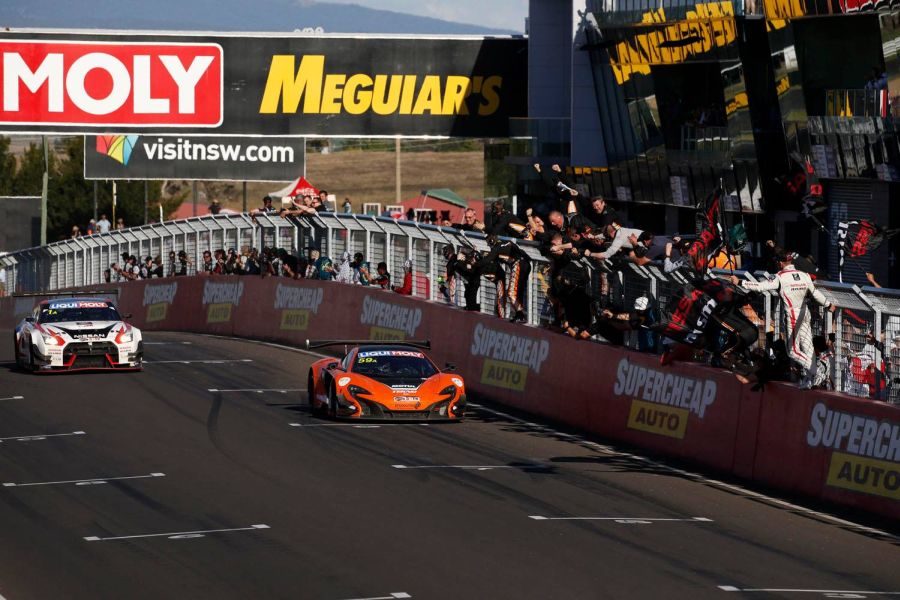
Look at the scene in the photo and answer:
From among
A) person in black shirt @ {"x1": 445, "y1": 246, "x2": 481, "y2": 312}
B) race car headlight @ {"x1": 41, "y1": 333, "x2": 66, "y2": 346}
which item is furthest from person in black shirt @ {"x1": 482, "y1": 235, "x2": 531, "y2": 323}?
race car headlight @ {"x1": 41, "y1": 333, "x2": 66, "y2": 346}

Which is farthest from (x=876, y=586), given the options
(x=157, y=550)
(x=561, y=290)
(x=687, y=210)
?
(x=687, y=210)

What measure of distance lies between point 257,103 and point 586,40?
1113 centimetres

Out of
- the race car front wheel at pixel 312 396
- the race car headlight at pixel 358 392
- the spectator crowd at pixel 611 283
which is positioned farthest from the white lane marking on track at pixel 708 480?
the race car front wheel at pixel 312 396

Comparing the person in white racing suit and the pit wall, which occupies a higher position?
the person in white racing suit

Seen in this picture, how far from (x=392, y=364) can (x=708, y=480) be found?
638 centimetres

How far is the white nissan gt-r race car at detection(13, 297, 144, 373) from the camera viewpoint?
2795 cm

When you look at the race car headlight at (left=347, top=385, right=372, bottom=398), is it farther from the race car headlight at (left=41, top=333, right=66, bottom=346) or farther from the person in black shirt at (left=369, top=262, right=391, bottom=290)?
the person in black shirt at (left=369, top=262, right=391, bottom=290)

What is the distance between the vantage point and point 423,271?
30219 mm

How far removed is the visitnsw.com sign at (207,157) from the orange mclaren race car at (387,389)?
29.4 m

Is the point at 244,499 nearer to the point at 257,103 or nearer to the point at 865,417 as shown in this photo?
the point at 865,417

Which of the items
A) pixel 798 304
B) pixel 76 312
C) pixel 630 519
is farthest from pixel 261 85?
pixel 630 519

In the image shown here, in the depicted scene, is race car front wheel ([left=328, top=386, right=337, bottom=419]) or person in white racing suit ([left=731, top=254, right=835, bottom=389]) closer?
person in white racing suit ([left=731, top=254, right=835, bottom=389])

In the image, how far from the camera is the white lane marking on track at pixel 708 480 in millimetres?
15852

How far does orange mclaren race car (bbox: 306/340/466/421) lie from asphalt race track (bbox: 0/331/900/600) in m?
0.29
